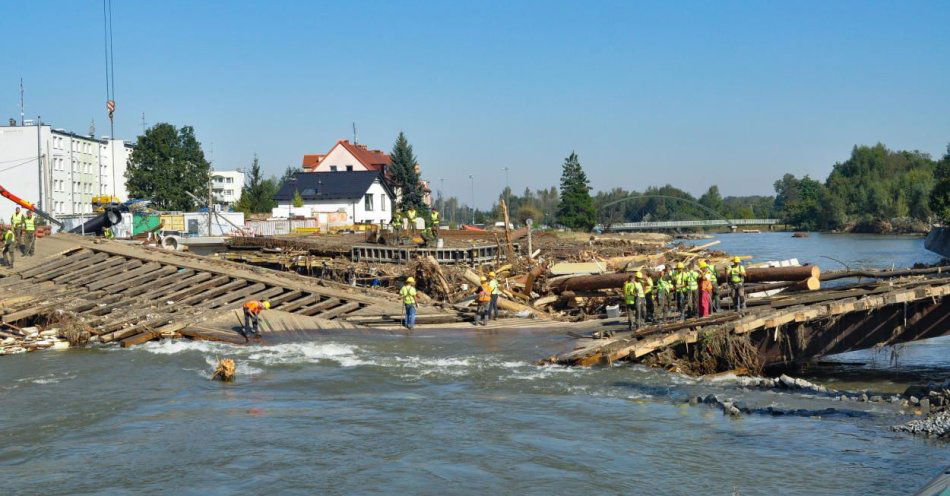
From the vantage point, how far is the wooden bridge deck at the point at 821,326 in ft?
63.2

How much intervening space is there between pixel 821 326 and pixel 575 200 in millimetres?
96784

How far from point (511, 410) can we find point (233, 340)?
11203 millimetres

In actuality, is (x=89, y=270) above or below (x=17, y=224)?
below

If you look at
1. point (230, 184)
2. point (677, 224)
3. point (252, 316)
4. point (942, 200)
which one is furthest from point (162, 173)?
point (677, 224)

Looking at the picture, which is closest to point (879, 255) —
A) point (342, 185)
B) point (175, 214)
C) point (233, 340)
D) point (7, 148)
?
point (342, 185)

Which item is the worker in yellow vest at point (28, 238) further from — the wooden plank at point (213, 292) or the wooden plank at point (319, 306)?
the wooden plank at point (319, 306)

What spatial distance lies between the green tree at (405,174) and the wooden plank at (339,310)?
197 feet

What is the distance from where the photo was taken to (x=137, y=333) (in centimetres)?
2553

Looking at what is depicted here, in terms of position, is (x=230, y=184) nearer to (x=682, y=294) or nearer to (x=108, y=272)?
(x=108, y=272)

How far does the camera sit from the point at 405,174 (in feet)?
296

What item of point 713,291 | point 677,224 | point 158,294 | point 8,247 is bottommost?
point 158,294

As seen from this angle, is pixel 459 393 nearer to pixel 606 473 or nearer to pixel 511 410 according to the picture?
pixel 511 410

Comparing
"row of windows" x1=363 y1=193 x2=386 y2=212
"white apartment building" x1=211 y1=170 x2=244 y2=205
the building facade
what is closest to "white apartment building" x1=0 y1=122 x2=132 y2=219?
the building facade

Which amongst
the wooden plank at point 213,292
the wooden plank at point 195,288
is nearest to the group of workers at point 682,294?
the wooden plank at point 213,292
